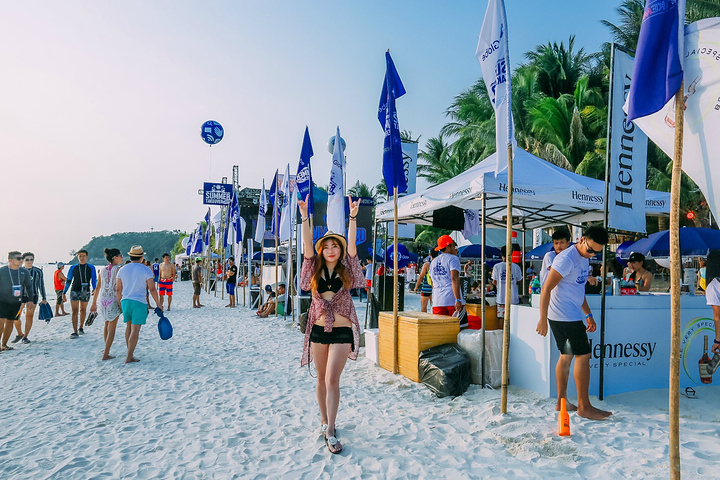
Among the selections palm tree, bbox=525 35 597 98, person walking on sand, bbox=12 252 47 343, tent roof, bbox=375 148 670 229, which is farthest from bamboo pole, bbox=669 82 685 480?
palm tree, bbox=525 35 597 98

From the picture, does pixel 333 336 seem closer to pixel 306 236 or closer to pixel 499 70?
pixel 306 236

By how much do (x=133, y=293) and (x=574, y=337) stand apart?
5.86m

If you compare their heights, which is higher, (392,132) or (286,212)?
(392,132)

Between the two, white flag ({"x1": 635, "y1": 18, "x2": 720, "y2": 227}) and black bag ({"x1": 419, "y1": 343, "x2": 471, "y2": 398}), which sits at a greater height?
white flag ({"x1": 635, "y1": 18, "x2": 720, "y2": 227})

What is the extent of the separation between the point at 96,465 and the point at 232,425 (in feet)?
3.77

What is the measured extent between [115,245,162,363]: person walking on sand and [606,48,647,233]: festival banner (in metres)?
6.11

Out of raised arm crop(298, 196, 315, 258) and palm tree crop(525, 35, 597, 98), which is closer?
raised arm crop(298, 196, 315, 258)

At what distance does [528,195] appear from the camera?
5664 mm

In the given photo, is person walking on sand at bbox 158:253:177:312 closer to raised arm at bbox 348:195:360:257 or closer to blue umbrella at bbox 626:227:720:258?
raised arm at bbox 348:195:360:257

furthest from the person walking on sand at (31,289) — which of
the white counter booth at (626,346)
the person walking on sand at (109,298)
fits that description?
the white counter booth at (626,346)

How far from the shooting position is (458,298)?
6.05 meters

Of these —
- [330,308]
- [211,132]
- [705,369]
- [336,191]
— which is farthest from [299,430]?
[211,132]

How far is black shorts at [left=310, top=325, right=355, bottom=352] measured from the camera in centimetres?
367

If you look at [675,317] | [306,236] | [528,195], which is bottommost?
[675,317]
